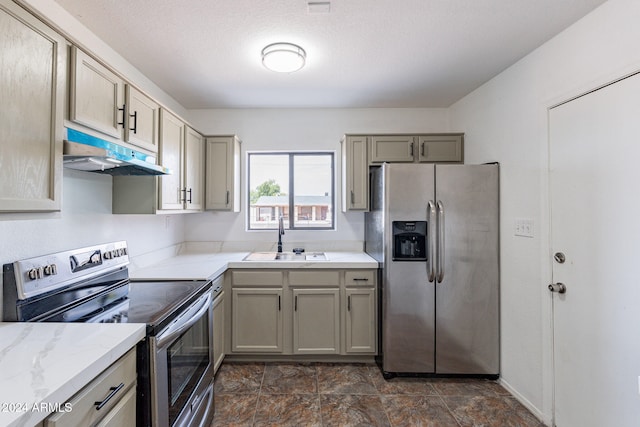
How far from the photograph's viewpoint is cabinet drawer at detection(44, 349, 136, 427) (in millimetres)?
792

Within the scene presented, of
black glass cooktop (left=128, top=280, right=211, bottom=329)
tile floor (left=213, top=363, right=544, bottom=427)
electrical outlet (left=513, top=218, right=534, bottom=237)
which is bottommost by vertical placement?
tile floor (left=213, top=363, right=544, bottom=427)

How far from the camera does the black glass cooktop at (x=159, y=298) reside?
4.11 feet

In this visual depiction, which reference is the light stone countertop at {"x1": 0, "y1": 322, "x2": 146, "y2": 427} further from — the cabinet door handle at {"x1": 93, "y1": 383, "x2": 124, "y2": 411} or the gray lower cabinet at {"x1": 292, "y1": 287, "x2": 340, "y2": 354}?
the gray lower cabinet at {"x1": 292, "y1": 287, "x2": 340, "y2": 354}

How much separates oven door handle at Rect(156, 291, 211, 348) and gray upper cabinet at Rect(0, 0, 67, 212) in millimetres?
665

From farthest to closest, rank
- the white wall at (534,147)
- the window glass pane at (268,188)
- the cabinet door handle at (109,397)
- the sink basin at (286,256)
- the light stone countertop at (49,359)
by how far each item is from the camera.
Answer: the window glass pane at (268,188) → the sink basin at (286,256) → the white wall at (534,147) → the cabinet door handle at (109,397) → the light stone countertop at (49,359)

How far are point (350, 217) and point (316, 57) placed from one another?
1.63m

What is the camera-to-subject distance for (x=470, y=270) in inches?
88.0

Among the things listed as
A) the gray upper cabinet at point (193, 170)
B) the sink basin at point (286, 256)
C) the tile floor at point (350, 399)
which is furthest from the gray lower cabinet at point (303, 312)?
the gray upper cabinet at point (193, 170)

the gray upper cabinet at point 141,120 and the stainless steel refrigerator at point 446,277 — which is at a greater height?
the gray upper cabinet at point 141,120

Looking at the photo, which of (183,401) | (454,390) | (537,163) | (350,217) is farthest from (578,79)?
(183,401)

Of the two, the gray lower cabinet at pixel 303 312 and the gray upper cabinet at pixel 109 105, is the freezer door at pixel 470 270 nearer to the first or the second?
the gray lower cabinet at pixel 303 312

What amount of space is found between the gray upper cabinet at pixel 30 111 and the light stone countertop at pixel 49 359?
0.48m

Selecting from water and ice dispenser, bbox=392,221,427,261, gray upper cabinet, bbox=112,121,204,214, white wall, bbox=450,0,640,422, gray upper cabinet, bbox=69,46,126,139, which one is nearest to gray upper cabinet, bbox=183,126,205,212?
gray upper cabinet, bbox=112,121,204,214

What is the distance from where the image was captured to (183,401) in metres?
1.38
